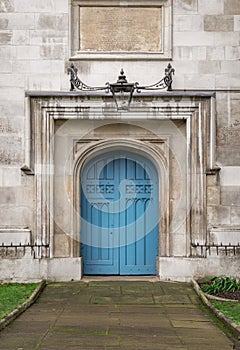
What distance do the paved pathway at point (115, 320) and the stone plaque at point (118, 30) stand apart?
4247 mm

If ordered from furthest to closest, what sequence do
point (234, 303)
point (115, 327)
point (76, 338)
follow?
point (234, 303)
point (115, 327)
point (76, 338)

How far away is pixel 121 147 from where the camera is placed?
35.8 ft

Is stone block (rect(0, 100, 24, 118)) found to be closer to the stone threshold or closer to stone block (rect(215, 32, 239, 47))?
the stone threshold

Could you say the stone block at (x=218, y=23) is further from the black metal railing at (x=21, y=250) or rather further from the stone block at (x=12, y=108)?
the black metal railing at (x=21, y=250)

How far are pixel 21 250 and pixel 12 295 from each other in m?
1.39

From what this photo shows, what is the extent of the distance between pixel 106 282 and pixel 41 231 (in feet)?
4.80

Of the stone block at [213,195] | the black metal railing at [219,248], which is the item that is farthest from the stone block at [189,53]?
the black metal railing at [219,248]

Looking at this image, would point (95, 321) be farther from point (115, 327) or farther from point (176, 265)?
point (176, 265)

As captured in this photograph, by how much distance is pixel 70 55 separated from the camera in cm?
1048

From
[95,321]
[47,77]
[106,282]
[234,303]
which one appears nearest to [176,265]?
[106,282]

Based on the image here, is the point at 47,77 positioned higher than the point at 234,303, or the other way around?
the point at 47,77

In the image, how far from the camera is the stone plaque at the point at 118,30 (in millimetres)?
10617

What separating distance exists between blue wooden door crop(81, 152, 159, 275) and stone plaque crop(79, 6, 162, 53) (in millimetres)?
2285

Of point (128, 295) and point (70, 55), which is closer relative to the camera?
point (128, 295)
